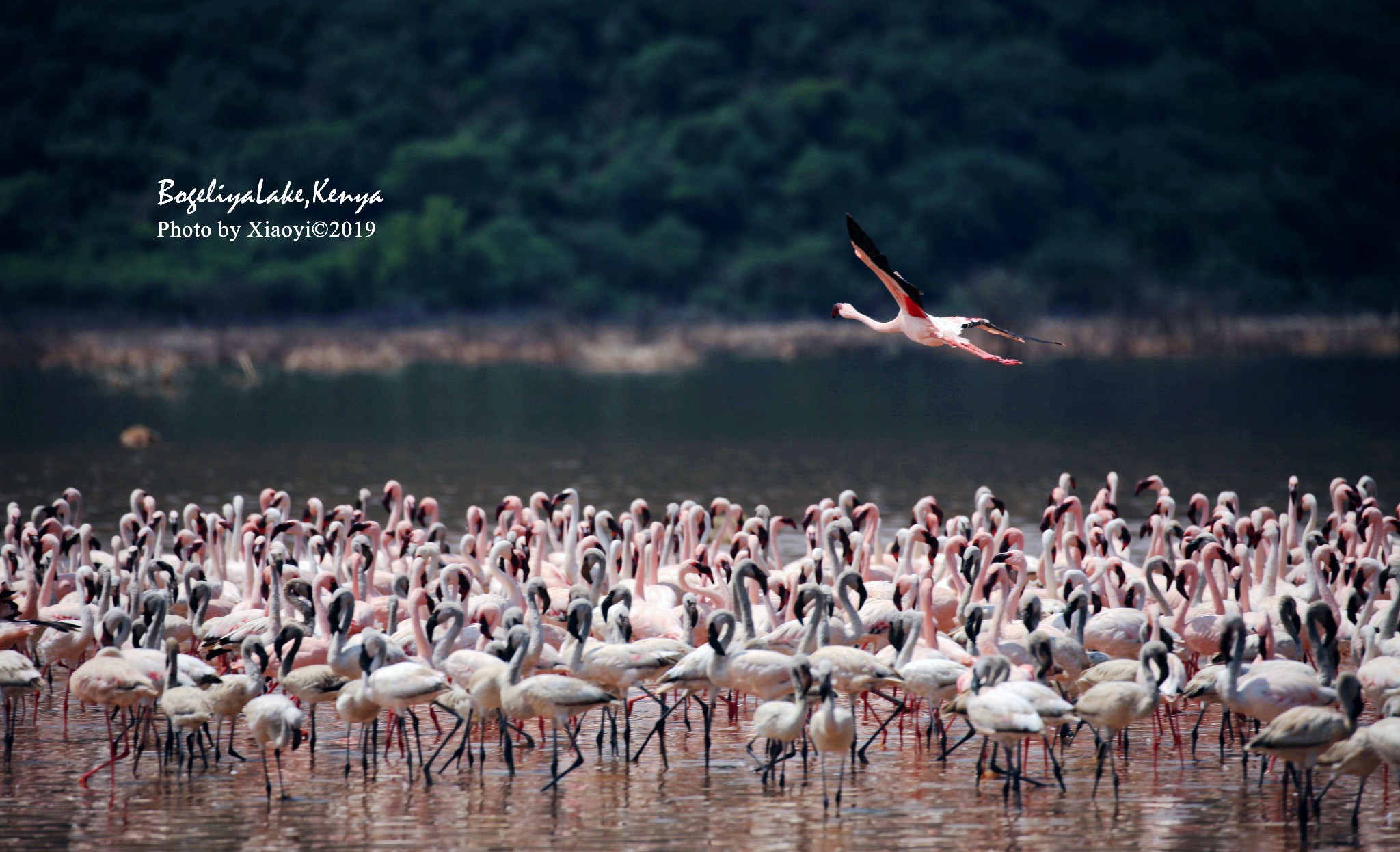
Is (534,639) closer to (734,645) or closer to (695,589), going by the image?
(734,645)

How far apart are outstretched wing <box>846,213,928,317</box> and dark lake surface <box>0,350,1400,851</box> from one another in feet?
11.0

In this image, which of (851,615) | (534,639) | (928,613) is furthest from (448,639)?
(928,613)

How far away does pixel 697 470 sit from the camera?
1022 inches

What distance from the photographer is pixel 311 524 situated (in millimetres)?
14273

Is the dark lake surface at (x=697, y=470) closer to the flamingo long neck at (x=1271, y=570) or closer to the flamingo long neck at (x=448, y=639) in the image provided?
the flamingo long neck at (x=448, y=639)

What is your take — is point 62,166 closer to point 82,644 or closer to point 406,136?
point 406,136

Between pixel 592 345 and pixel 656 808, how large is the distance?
145 feet

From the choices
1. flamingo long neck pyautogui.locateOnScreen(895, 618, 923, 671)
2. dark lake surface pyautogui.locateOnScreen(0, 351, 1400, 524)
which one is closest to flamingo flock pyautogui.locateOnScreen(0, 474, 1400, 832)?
flamingo long neck pyautogui.locateOnScreen(895, 618, 923, 671)

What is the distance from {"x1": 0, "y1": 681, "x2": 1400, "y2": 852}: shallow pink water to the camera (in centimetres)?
901

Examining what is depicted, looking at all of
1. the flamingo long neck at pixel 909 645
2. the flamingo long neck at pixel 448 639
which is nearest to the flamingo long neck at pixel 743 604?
the flamingo long neck at pixel 909 645

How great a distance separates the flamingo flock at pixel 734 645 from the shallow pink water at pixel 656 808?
142 mm

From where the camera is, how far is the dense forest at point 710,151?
70562 millimetres

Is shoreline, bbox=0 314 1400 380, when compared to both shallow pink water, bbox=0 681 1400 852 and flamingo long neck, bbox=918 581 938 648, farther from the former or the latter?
shallow pink water, bbox=0 681 1400 852

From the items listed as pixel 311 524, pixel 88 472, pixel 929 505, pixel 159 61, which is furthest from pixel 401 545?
pixel 159 61
